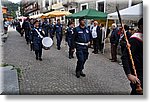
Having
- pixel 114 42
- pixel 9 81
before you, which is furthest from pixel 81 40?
pixel 9 81

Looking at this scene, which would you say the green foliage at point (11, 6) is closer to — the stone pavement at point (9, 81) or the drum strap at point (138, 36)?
the stone pavement at point (9, 81)

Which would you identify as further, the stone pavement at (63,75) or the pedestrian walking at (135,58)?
the stone pavement at (63,75)

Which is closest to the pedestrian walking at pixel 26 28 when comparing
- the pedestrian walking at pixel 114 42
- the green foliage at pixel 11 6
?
the green foliage at pixel 11 6

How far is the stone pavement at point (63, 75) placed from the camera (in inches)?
84.6

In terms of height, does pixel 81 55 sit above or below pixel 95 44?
below

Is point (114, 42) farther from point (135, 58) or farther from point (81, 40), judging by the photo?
point (135, 58)

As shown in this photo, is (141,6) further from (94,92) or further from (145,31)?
(94,92)

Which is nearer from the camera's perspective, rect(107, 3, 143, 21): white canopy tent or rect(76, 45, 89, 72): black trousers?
rect(107, 3, 143, 21): white canopy tent

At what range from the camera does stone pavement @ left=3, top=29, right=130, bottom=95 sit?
2.15 meters

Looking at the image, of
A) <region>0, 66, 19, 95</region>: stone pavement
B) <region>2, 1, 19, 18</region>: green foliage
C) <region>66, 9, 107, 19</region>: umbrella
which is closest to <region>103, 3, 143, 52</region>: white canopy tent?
<region>66, 9, 107, 19</region>: umbrella

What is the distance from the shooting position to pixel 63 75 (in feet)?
7.86

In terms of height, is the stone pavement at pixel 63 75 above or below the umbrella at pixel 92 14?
below

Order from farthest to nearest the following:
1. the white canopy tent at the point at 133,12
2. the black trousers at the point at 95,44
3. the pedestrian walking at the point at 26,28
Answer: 1. the pedestrian walking at the point at 26,28
2. the black trousers at the point at 95,44
3. the white canopy tent at the point at 133,12

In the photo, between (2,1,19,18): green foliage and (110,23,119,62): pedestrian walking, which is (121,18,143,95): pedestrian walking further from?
(2,1,19,18): green foliage
